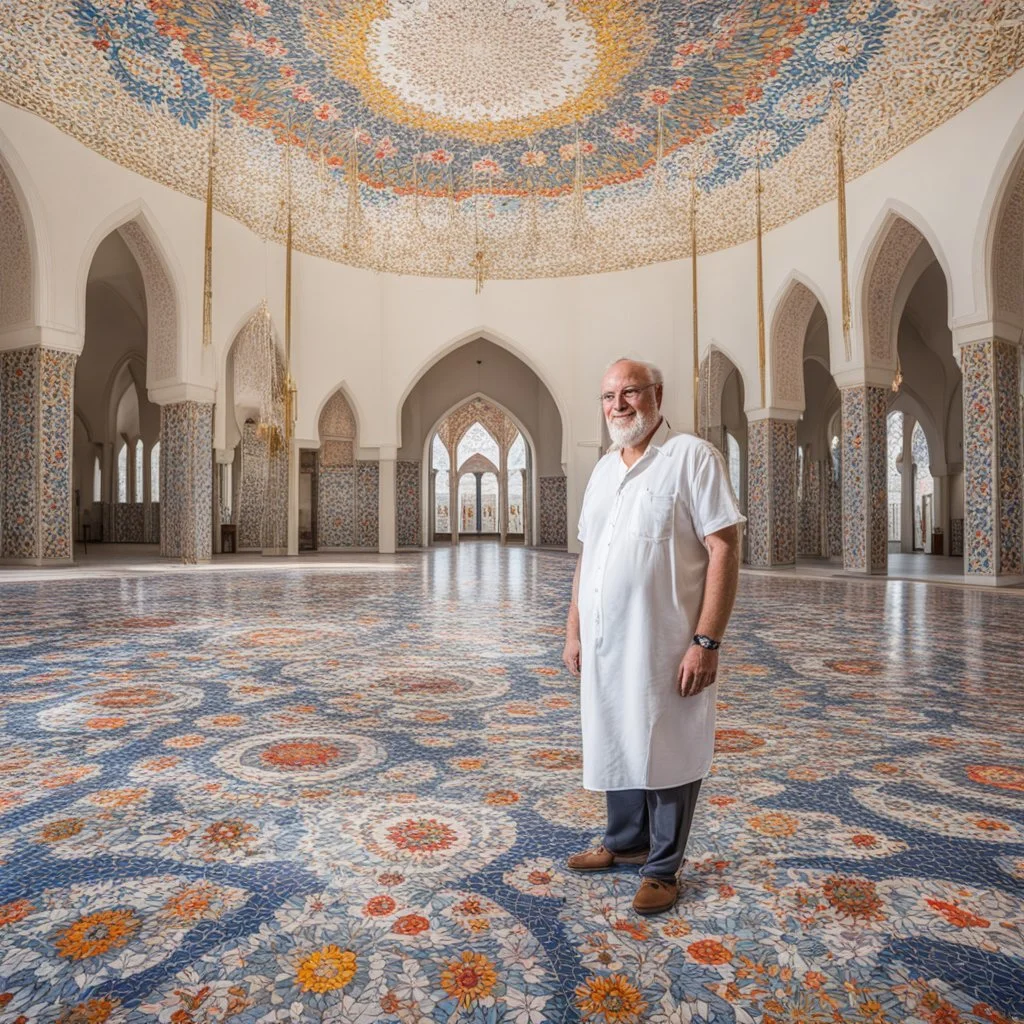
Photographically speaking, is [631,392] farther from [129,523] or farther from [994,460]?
[129,523]

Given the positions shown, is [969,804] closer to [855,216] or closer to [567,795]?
[567,795]

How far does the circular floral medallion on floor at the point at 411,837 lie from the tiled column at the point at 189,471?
873 centimetres

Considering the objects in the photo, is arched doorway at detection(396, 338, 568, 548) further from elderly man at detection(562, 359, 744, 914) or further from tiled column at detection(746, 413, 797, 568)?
elderly man at detection(562, 359, 744, 914)

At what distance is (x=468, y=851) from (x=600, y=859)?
0.25m

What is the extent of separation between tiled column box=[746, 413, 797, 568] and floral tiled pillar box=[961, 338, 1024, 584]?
9.31 ft

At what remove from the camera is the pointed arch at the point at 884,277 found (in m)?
8.33

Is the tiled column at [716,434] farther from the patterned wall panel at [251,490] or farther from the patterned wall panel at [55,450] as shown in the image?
the patterned wall panel at [55,450]

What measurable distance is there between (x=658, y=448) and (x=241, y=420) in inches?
A: 521

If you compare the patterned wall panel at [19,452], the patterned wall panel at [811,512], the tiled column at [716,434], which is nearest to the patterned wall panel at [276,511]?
the patterned wall panel at [19,452]

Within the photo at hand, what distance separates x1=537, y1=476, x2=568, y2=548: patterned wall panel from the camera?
15.1 m

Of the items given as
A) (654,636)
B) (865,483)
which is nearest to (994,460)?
(865,483)

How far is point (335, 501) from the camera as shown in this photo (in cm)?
1388

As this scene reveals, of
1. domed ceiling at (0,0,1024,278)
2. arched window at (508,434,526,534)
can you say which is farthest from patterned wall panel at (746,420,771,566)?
arched window at (508,434,526,534)

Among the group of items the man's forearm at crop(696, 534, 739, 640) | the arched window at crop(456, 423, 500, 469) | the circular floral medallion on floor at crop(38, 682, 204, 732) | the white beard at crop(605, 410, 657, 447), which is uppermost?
the arched window at crop(456, 423, 500, 469)
